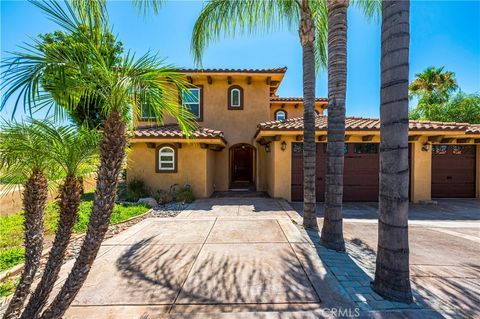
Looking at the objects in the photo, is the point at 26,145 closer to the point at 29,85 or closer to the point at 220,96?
the point at 29,85

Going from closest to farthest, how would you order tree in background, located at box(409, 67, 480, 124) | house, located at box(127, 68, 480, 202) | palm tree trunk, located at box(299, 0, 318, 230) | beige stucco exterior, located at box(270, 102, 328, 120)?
1. palm tree trunk, located at box(299, 0, 318, 230)
2. house, located at box(127, 68, 480, 202)
3. beige stucco exterior, located at box(270, 102, 328, 120)
4. tree in background, located at box(409, 67, 480, 124)

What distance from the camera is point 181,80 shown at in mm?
2883

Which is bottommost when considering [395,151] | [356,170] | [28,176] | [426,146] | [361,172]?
[361,172]

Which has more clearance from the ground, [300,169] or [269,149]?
[269,149]

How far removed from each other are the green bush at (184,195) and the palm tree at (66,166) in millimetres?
8059

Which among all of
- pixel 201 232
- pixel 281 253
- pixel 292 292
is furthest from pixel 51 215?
pixel 292 292

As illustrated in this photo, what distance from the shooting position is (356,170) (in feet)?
36.4

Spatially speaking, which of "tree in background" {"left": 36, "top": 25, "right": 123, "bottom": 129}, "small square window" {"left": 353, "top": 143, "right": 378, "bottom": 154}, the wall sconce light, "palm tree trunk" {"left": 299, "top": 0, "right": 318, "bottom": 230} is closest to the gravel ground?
"palm tree trunk" {"left": 299, "top": 0, "right": 318, "bottom": 230}

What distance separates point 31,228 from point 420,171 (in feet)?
46.6

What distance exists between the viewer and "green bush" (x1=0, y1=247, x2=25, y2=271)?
4.47m

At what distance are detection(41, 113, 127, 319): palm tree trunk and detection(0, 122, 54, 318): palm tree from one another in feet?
1.77

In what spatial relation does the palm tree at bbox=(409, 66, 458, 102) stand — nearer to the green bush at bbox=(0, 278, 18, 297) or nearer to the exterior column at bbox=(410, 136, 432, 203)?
the exterior column at bbox=(410, 136, 432, 203)

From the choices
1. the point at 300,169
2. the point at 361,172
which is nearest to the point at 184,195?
the point at 300,169

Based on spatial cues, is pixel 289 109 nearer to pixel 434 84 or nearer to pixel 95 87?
pixel 95 87
